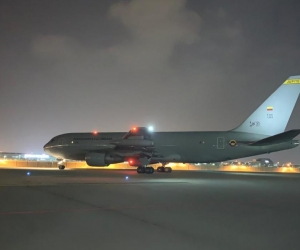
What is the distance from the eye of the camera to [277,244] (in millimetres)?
6609

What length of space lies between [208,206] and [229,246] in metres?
4.65

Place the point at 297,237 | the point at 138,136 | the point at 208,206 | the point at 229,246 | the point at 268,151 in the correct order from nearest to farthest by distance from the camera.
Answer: the point at 229,246 < the point at 297,237 < the point at 208,206 < the point at 268,151 < the point at 138,136

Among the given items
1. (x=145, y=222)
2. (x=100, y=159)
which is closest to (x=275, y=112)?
(x=100, y=159)

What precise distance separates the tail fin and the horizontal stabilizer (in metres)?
2.17

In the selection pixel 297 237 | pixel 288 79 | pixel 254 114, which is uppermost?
pixel 288 79

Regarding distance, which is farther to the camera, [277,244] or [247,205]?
[247,205]

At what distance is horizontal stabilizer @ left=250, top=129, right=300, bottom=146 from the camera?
91.1 ft

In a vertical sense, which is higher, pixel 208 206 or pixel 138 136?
pixel 138 136

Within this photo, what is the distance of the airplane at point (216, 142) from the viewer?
30016 mm

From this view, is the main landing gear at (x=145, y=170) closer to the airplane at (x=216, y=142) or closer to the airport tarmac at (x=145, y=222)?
the airplane at (x=216, y=142)

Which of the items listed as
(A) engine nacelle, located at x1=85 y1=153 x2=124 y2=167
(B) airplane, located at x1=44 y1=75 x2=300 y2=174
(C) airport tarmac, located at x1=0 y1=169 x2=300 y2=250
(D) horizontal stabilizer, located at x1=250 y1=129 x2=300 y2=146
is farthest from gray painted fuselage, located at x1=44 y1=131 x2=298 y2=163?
(C) airport tarmac, located at x1=0 y1=169 x2=300 y2=250

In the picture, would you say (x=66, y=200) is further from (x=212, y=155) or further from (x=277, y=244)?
(x=212, y=155)

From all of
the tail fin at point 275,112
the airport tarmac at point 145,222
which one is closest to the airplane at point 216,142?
the tail fin at point 275,112

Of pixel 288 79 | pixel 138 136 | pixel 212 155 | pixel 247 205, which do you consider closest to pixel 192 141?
pixel 212 155
